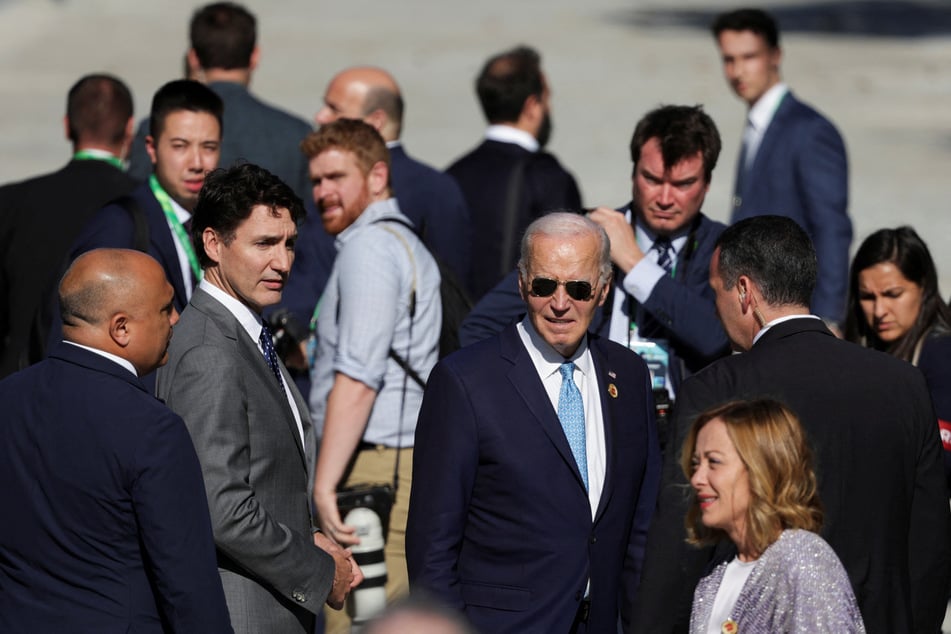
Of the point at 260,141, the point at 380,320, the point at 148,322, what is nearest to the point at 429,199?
the point at 260,141

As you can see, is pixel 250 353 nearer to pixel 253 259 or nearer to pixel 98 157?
pixel 253 259

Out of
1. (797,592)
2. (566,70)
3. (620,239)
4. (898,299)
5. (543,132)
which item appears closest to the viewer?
(797,592)

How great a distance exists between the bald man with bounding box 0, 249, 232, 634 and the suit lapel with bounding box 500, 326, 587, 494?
1018 millimetres

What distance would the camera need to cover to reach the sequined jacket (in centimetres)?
386

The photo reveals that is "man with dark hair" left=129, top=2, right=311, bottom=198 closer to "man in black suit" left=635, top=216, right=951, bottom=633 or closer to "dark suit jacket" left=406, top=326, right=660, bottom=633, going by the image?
"dark suit jacket" left=406, top=326, right=660, bottom=633

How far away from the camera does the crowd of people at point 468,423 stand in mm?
4156

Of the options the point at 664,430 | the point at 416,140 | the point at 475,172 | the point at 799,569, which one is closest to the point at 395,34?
the point at 416,140

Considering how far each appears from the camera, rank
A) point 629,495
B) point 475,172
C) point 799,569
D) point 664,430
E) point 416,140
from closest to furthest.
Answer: point 799,569, point 629,495, point 664,430, point 475,172, point 416,140

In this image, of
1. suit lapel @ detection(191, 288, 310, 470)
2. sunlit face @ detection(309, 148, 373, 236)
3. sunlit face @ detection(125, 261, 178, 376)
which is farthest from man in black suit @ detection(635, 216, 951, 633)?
sunlit face @ detection(309, 148, 373, 236)

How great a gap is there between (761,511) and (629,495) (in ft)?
3.13

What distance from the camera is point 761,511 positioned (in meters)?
3.98

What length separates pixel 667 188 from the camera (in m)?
5.86

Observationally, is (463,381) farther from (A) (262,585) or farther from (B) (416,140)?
(B) (416,140)

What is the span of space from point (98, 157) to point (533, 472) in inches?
128
